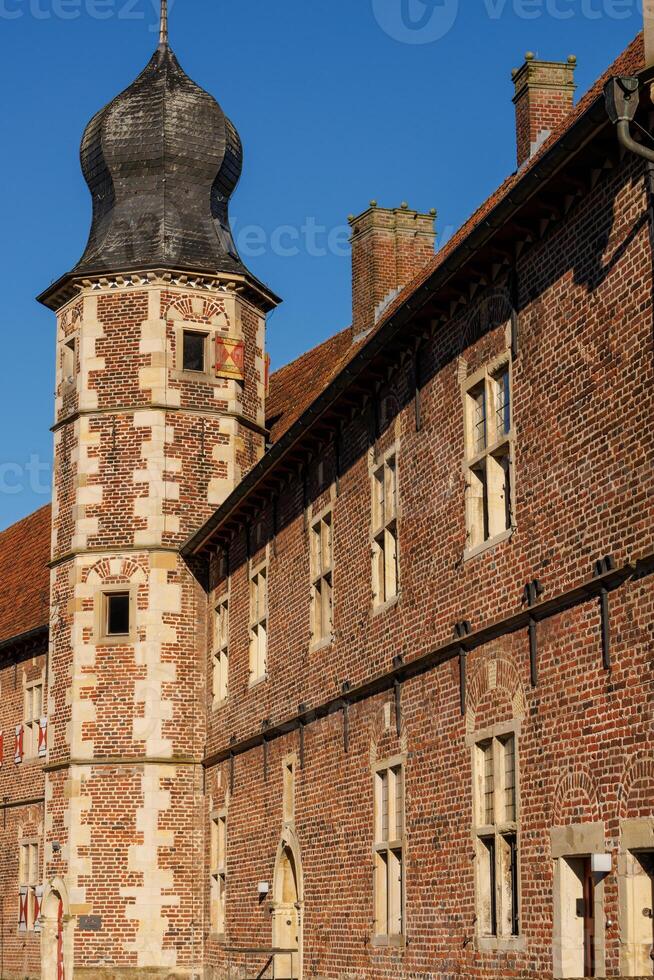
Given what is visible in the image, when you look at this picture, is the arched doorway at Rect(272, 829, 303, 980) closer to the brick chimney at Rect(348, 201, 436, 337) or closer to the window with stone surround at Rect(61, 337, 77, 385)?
the brick chimney at Rect(348, 201, 436, 337)

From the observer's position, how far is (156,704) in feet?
79.6

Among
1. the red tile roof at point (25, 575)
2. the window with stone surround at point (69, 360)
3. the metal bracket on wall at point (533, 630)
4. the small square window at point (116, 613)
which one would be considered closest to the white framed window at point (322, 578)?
the small square window at point (116, 613)

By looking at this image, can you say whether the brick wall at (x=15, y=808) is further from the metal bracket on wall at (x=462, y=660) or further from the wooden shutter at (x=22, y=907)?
the metal bracket on wall at (x=462, y=660)

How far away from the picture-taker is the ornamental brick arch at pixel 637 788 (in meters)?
10.8

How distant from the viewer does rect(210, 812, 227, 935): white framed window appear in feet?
75.8

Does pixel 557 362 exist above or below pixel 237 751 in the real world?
above

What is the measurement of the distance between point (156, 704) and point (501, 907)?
1166 cm

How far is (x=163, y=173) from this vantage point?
2631 centimetres

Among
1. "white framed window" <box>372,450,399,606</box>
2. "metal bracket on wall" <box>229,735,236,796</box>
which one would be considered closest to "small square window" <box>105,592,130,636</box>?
"metal bracket on wall" <box>229,735,236,796</box>

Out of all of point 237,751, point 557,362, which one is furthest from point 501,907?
point 237,751

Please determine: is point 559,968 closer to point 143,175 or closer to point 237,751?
point 237,751

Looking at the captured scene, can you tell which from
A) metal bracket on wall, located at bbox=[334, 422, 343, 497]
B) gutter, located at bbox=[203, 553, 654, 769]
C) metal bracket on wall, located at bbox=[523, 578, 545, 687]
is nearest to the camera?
gutter, located at bbox=[203, 553, 654, 769]

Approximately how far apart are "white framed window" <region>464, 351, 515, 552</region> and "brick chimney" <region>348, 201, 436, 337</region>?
10205 mm

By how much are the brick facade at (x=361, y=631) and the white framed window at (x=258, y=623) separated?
0.08 m
